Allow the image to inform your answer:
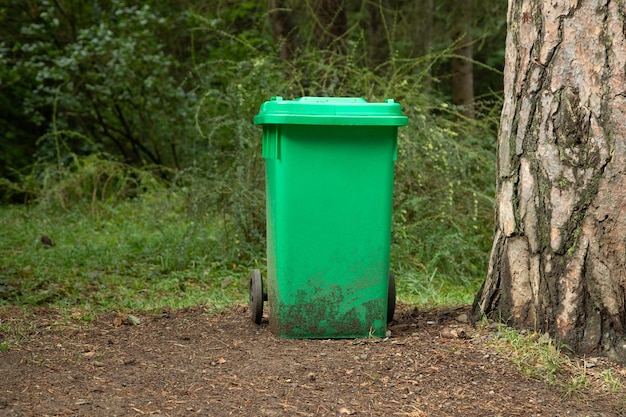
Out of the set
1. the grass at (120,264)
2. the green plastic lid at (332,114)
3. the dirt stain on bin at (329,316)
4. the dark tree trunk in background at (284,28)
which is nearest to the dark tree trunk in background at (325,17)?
the dark tree trunk in background at (284,28)

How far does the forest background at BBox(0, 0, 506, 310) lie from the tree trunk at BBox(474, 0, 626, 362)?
1.45 metres

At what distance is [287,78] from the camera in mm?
7852

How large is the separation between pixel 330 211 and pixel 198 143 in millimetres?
8549

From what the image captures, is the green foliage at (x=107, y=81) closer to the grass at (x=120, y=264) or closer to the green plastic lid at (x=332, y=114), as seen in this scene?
the grass at (x=120, y=264)

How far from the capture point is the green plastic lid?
12.3 ft

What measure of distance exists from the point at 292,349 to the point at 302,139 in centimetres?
96

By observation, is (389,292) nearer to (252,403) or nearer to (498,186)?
(498,186)

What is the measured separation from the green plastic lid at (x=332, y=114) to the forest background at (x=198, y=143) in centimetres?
161

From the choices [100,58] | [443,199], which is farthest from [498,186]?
[100,58]

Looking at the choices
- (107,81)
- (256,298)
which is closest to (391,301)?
(256,298)

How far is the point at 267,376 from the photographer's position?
11.3 feet

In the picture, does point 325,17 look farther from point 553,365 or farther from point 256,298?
point 553,365

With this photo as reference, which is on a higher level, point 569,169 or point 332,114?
point 332,114

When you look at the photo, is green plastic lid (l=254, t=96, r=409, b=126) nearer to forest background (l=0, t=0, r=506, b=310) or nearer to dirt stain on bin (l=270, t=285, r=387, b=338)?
dirt stain on bin (l=270, t=285, r=387, b=338)
